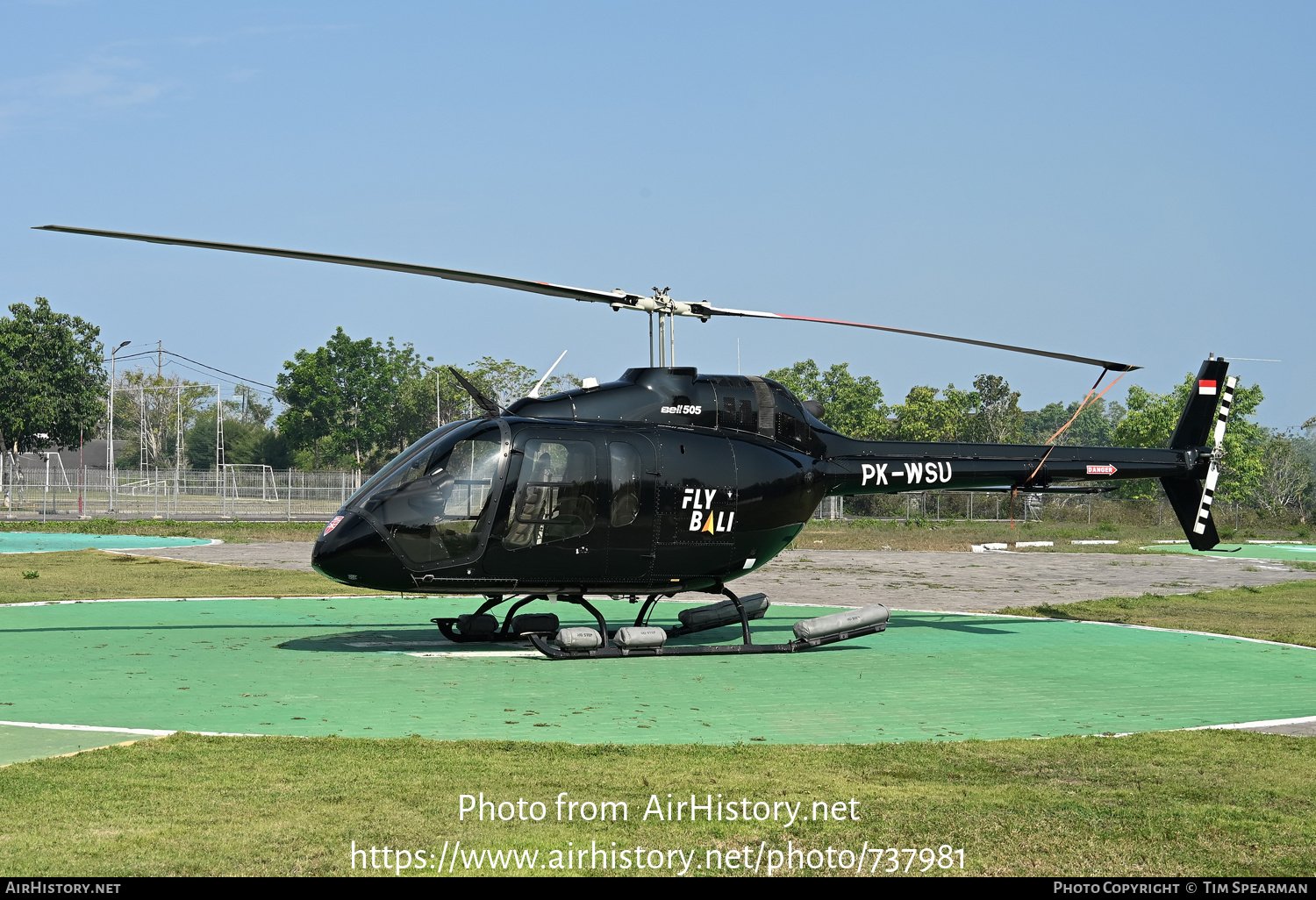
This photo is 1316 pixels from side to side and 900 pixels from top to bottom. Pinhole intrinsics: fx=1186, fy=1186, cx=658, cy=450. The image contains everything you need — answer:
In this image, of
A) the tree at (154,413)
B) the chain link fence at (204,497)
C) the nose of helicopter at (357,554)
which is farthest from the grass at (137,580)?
the tree at (154,413)

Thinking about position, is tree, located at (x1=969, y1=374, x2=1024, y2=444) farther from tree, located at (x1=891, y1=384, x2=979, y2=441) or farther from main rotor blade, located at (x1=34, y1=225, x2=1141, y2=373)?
main rotor blade, located at (x1=34, y1=225, x2=1141, y2=373)

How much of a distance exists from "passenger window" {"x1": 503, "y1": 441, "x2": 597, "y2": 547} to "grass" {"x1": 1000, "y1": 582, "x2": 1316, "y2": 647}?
31.7 ft

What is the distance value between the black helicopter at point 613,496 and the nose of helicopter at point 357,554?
0.02 metres

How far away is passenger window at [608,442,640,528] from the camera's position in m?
14.3

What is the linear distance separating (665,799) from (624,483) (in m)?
7.05

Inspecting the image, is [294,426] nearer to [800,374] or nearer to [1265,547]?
[800,374]

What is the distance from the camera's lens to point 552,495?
13984 millimetres

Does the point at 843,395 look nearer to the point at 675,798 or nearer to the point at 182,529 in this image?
the point at 182,529

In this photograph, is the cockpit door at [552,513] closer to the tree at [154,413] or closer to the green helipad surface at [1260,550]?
the green helipad surface at [1260,550]

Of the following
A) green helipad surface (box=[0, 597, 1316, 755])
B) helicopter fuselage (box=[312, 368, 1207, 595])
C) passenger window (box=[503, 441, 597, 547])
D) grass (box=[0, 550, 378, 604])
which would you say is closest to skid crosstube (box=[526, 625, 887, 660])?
green helipad surface (box=[0, 597, 1316, 755])

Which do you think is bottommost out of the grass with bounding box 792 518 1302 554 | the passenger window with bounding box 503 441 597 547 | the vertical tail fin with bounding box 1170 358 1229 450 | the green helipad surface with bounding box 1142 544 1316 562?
the green helipad surface with bounding box 1142 544 1316 562

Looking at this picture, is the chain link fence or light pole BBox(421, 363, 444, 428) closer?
the chain link fence

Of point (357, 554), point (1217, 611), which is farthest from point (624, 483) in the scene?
point (1217, 611)
